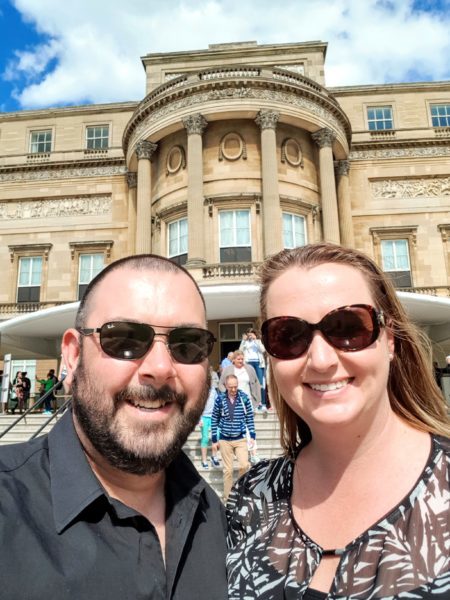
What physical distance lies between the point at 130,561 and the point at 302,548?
661 mm

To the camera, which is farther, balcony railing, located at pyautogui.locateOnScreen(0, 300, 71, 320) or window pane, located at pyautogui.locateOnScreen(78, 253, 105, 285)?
window pane, located at pyautogui.locateOnScreen(78, 253, 105, 285)

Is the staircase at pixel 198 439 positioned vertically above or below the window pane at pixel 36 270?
below

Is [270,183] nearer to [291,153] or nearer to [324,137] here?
[291,153]

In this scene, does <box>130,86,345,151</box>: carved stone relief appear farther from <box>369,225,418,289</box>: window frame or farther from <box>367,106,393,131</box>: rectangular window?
<box>367,106,393,131</box>: rectangular window

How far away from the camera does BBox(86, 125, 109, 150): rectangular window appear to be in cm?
3023

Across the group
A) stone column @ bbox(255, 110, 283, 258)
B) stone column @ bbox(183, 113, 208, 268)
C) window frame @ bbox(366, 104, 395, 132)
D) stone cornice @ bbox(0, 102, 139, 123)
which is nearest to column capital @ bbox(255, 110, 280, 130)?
stone column @ bbox(255, 110, 283, 258)

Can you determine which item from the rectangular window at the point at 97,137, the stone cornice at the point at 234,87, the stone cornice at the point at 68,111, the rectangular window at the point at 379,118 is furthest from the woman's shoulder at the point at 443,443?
the stone cornice at the point at 68,111

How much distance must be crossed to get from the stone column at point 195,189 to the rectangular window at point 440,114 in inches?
631

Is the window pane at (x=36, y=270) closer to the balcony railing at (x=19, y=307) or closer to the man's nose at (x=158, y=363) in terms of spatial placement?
the balcony railing at (x=19, y=307)

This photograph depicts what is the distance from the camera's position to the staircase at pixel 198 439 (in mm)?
8064

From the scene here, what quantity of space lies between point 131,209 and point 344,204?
1168 cm

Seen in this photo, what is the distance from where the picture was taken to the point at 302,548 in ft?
6.02

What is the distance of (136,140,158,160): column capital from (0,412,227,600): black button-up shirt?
22.6m

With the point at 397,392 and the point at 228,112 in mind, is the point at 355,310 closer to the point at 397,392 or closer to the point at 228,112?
the point at 397,392
